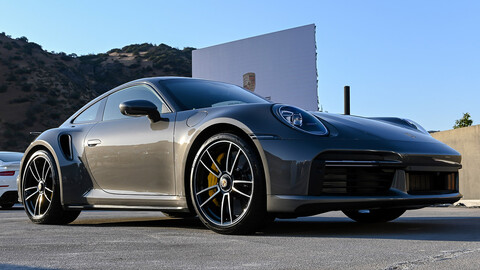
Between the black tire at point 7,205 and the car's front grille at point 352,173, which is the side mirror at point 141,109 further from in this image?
the black tire at point 7,205

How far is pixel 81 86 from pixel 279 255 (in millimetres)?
53021

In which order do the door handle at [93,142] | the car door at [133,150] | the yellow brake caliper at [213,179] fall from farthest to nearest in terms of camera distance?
the door handle at [93,142] → the car door at [133,150] → the yellow brake caliper at [213,179]

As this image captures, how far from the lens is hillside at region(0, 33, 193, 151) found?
4619cm

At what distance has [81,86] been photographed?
54375 mm

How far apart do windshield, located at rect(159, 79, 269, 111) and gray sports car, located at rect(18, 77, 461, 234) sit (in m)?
0.01

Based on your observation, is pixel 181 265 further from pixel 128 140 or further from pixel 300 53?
pixel 300 53

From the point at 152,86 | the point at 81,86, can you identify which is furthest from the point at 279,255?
the point at 81,86

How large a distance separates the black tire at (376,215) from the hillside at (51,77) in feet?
129

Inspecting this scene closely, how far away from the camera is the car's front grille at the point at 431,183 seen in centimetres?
459

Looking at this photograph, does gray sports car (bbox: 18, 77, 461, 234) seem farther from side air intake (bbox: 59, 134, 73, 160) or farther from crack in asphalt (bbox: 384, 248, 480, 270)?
crack in asphalt (bbox: 384, 248, 480, 270)

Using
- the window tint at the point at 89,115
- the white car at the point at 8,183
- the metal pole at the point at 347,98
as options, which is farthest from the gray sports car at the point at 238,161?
the metal pole at the point at 347,98

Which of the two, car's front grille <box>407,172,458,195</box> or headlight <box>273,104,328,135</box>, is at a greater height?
headlight <box>273,104,328,135</box>

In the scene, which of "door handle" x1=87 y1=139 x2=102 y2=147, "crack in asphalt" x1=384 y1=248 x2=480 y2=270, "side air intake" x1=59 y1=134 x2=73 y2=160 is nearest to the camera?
"crack in asphalt" x1=384 y1=248 x2=480 y2=270

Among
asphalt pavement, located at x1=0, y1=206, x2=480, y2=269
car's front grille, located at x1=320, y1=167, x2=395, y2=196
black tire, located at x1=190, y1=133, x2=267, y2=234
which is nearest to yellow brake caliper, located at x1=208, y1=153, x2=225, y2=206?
black tire, located at x1=190, y1=133, x2=267, y2=234
